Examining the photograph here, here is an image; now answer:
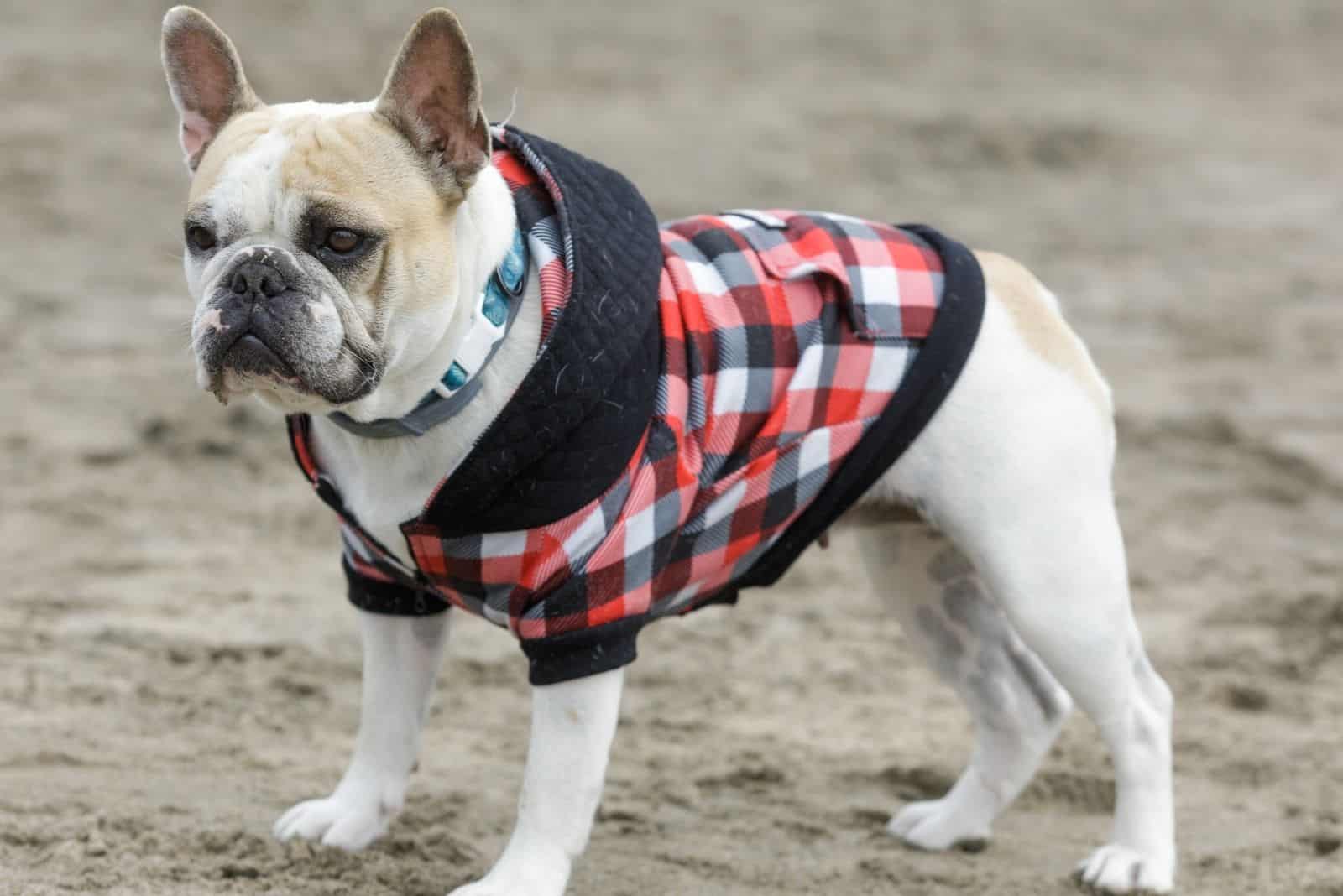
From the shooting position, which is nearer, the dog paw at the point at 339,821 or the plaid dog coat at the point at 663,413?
the plaid dog coat at the point at 663,413

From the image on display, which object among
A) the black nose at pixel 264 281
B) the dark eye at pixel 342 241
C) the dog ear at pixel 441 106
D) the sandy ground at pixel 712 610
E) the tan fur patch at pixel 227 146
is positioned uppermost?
the dog ear at pixel 441 106

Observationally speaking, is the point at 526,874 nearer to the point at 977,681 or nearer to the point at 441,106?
the point at 977,681

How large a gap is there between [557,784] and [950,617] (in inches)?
48.5

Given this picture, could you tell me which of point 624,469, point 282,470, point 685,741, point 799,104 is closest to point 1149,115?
point 799,104

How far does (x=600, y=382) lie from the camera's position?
134 inches

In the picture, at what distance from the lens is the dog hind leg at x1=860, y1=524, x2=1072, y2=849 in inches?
173

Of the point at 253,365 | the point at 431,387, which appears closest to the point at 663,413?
the point at 431,387

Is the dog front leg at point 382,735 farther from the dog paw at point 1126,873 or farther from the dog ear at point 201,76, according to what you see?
the dog paw at point 1126,873

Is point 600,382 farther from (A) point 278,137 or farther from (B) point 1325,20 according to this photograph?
(B) point 1325,20

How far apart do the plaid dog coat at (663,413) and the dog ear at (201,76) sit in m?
0.52

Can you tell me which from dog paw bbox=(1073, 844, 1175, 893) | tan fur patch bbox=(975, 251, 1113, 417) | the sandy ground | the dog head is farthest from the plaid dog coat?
dog paw bbox=(1073, 844, 1175, 893)

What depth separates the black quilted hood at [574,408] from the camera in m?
3.38

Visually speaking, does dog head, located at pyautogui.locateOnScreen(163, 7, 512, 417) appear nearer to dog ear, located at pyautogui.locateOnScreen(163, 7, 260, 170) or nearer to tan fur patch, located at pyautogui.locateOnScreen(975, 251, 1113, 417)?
dog ear, located at pyautogui.locateOnScreen(163, 7, 260, 170)

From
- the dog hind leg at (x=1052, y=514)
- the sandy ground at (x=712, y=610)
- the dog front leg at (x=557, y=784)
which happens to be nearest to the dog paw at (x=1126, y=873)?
the dog hind leg at (x=1052, y=514)
